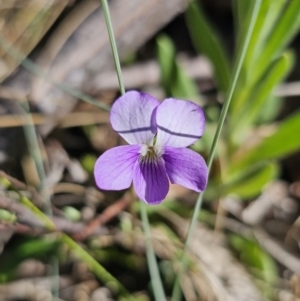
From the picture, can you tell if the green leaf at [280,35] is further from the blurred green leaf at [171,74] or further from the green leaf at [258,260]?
the green leaf at [258,260]

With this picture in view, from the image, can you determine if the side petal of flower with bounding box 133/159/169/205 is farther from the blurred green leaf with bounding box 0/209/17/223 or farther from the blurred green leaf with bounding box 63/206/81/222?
the blurred green leaf with bounding box 63/206/81/222

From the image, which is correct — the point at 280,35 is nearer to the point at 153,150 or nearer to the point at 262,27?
the point at 262,27

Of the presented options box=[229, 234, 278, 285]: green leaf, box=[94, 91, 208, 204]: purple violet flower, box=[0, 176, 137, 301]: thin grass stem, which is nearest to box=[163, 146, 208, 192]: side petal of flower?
box=[94, 91, 208, 204]: purple violet flower

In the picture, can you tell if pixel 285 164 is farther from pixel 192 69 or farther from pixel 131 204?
pixel 131 204

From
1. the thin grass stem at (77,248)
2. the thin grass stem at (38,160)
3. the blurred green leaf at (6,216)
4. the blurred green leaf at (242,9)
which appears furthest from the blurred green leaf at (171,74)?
the blurred green leaf at (6,216)

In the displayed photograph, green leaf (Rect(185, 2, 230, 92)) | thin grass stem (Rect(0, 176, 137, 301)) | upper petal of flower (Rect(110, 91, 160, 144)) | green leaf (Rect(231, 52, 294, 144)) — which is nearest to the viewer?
upper petal of flower (Rect(110, 91, 160, 144))

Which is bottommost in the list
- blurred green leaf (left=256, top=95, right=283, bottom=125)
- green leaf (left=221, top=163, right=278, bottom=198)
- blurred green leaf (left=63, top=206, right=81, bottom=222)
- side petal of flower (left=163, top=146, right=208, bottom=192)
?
blurred green leaf (left=63, top=206, right=81, bottom=222)

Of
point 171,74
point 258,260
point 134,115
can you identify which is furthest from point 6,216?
point 258,260
